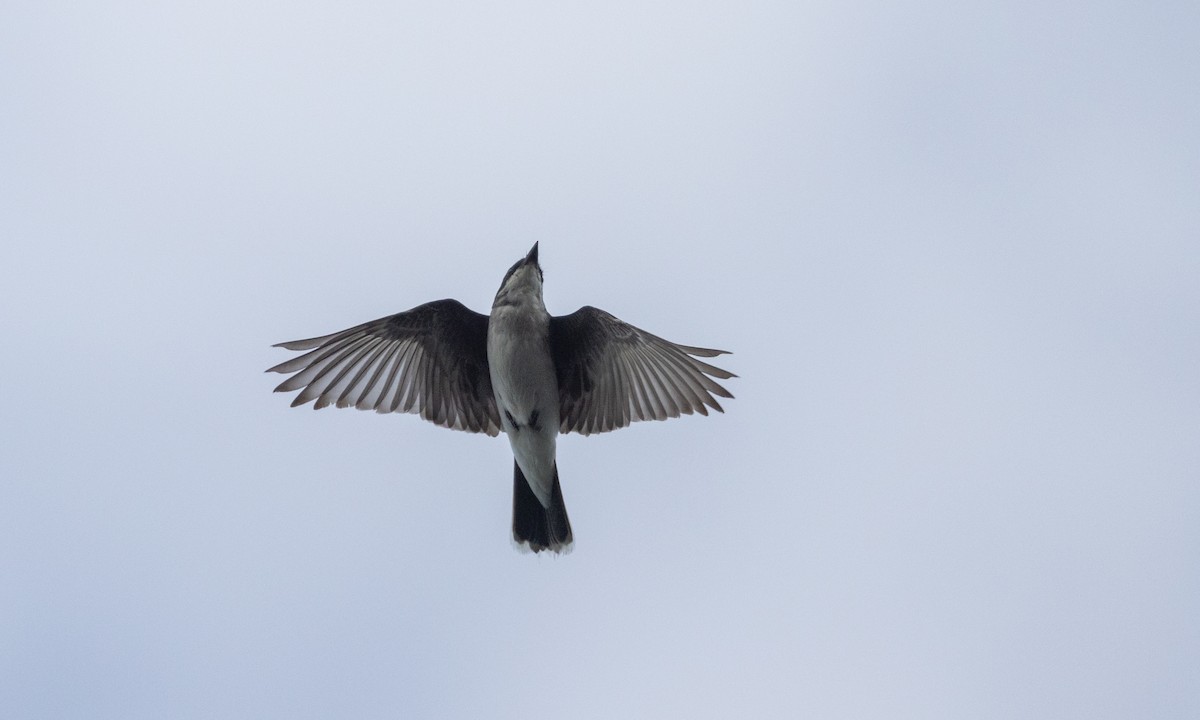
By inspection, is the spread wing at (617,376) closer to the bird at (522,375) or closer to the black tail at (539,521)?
the bird at (522,375)

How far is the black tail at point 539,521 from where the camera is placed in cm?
1158

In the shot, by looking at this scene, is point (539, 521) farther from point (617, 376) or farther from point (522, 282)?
point (522, 282)

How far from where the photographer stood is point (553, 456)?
11469mm

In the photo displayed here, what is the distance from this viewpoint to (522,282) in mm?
11266

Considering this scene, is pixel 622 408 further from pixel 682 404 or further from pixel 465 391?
pixel 465 391

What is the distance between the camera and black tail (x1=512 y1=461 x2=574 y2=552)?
38.0 ft

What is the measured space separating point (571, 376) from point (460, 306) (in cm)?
142

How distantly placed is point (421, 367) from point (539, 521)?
2.12 meters

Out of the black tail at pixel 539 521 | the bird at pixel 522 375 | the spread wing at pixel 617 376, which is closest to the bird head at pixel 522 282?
the bird at pixel 522 375

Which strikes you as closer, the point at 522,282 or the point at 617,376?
the point at 522,282

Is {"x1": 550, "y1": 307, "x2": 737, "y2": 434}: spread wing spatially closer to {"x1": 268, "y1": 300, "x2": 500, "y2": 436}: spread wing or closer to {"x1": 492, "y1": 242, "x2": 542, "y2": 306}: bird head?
{"x1": 492, "y1": 242, "x2": 542, "y2": 306}: bird head

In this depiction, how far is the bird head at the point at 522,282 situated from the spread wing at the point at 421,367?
23.9 inches

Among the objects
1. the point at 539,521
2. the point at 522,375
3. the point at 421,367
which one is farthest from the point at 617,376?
the point at 421,367

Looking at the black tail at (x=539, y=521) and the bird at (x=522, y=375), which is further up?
the bird at (x=522, y=375)
